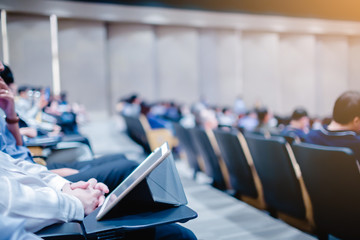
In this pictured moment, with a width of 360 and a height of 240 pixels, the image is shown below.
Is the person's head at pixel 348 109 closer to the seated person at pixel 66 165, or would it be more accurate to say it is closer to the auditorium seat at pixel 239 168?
the auditorium seat at pixel 239 168

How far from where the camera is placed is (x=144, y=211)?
1.11 m

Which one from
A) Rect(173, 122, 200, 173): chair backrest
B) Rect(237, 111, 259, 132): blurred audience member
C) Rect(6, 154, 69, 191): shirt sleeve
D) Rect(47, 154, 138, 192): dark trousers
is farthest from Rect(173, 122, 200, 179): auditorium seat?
Rect(237, 111, 259, 132): blurred audience member

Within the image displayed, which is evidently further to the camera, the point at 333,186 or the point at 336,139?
the point at 336,139

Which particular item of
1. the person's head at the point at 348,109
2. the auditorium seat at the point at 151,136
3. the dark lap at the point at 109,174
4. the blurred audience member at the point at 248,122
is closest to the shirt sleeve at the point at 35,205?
the dark lap at the point at 109,174

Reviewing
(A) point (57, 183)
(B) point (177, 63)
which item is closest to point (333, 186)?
(A) point (57, 183)

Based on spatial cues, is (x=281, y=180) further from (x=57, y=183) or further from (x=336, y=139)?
(x=57, y=183)

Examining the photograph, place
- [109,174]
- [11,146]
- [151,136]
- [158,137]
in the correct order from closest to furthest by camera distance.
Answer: [109,174], [11,146], [151,136], [158,137]

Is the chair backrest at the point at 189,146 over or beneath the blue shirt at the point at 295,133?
beneath

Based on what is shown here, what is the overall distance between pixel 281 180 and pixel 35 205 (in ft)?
5.47

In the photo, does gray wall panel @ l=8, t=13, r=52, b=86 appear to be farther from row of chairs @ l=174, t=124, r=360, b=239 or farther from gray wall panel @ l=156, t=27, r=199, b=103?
row of chairs @ l=174, t=124, r=360, b=239

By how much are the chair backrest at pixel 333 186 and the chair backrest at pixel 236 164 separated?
2.30ft

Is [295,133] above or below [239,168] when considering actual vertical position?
above

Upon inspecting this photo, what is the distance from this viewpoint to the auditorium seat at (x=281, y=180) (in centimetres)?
212

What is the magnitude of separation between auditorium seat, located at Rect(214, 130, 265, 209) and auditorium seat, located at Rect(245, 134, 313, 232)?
0.14m
